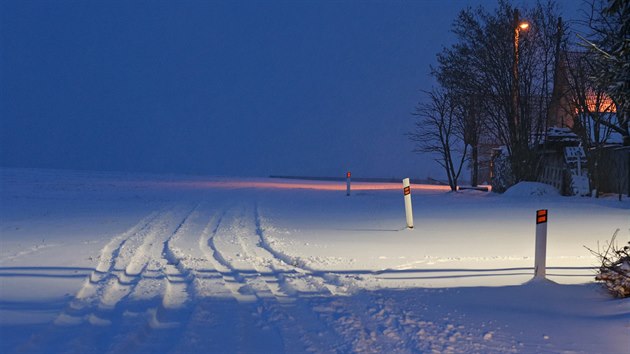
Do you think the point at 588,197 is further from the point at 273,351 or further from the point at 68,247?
the point at 273,351

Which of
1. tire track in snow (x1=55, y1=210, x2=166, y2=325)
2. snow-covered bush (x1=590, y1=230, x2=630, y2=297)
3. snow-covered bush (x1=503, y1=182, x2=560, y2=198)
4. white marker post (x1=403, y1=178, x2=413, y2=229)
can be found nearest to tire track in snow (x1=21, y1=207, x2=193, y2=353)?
tire track in snow (x1=55, y1=210, x2=166, y2=325)

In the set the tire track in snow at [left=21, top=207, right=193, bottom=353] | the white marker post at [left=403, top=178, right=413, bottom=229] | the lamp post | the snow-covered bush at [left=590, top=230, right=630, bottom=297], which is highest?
the lamp post

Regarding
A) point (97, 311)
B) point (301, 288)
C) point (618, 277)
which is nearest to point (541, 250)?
point (618, 277)

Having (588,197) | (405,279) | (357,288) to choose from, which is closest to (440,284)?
(405,279)

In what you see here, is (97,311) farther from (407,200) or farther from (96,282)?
(407,200)

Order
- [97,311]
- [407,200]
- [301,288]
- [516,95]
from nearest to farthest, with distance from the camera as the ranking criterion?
1. [97,311]
2. [301,288]
3. [407,200]
4. [516,95]

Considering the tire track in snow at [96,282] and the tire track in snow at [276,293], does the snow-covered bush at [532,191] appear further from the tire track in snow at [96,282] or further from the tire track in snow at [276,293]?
the tire track in snow at [96,282]

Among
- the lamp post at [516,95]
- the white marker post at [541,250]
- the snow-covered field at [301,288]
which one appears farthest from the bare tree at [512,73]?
the white marker post at [541,250]

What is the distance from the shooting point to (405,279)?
8.17 metres

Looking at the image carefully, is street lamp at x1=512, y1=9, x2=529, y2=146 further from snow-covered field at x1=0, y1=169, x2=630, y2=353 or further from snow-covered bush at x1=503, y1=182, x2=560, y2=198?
snow-covered field at x1=0, y1=169, x2=630, y2=353

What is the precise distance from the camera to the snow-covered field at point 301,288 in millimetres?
5203

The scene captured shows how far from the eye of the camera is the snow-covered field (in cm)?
520

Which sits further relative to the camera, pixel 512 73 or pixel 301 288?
pixel 512 73

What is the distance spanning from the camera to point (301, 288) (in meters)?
7.45
